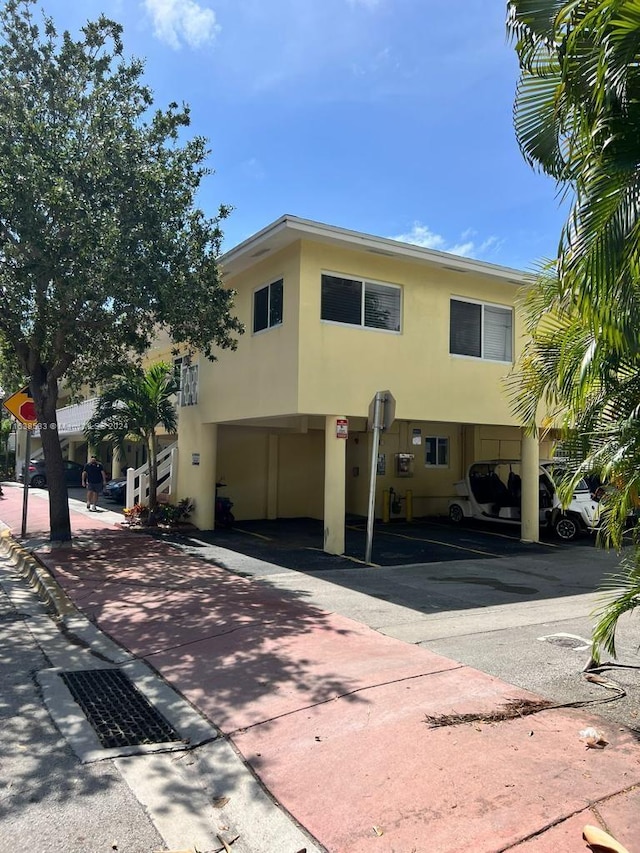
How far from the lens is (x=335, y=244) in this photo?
1188 cm

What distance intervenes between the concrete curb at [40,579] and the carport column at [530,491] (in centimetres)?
1021

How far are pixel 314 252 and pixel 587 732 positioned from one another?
9.42 meters

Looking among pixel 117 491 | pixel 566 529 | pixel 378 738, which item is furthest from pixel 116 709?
pixel 117 491

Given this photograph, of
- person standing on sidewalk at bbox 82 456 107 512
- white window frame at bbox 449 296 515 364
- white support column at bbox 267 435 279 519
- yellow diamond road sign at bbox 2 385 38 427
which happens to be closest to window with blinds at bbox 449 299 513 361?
white window frame at bbox 449 296 515 364

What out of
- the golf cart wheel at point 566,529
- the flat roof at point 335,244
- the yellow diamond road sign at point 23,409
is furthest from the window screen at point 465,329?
the yellow diamond road sign at point 23,409

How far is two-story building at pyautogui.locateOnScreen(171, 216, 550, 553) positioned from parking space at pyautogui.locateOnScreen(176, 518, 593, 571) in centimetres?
73

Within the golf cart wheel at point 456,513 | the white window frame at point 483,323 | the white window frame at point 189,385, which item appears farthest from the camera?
the golf cart wheel at point 456,513

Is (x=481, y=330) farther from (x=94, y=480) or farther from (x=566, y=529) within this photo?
(x=94, y=480)

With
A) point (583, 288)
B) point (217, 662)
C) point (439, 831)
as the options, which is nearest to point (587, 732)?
point (439, 831)

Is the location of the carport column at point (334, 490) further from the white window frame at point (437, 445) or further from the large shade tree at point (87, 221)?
the white window frame at point (437, 445)

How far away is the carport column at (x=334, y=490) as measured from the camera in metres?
12.2

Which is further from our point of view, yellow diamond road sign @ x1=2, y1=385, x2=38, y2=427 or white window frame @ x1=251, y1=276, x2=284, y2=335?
yellow diamond road sign @ x1=2, y1=385, x2=38, y2=427

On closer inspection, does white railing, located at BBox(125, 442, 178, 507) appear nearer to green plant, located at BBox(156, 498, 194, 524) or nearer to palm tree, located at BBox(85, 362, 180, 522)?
palm tree, located at BBox(85, 362, 180, 522)

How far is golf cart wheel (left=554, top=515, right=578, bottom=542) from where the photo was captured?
15109 mm
